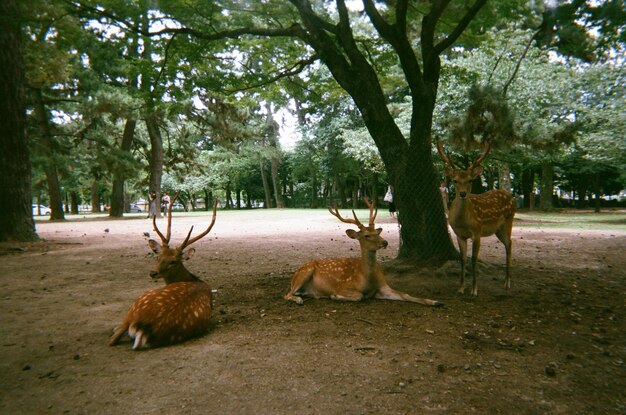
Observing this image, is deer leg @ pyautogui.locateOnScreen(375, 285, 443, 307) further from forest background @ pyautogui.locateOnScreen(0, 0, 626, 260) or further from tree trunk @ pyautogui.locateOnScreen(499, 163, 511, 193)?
tree trunk @ pyautogui.locateOnScreen(499, 163, 511, 193)

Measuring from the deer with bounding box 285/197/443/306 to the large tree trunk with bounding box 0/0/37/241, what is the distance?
825 cm

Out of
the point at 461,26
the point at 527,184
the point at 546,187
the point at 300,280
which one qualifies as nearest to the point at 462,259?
the point at 300,280

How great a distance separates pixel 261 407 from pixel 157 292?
1587 mm

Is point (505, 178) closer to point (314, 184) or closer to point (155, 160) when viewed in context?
point (155, 160)

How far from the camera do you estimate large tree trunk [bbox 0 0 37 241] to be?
9.54m

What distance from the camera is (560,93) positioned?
51.5 ft

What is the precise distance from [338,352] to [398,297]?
5.08 feet

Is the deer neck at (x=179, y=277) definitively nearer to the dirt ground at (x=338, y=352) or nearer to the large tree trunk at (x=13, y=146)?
the dirt ground at (x=338, y=352)

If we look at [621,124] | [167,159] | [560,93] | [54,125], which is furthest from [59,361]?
[167,159]

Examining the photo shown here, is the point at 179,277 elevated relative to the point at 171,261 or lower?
lower

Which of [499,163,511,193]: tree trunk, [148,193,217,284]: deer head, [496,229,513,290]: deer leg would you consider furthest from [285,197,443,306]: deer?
[499,163,511,193]: tree trunk

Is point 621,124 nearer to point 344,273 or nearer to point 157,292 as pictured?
point 344,273

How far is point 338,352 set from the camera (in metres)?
3.19

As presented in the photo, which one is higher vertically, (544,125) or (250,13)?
(250,13)
